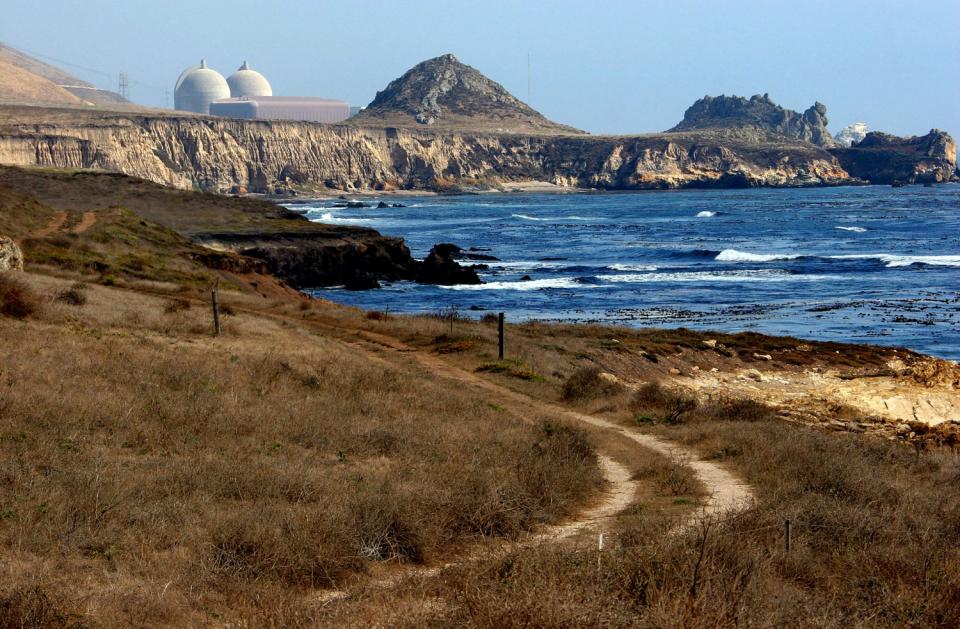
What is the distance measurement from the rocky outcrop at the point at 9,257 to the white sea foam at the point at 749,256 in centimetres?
5167

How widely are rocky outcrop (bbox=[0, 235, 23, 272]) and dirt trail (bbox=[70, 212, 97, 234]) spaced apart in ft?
54.8

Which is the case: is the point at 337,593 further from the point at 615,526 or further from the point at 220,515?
the point at 615,526

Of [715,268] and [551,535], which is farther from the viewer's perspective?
[715,268]

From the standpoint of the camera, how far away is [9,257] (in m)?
26.2

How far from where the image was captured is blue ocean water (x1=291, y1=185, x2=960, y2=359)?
137 feet

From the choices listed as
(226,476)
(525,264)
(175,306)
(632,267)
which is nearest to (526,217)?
(525,264)

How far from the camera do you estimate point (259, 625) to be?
6270 mm

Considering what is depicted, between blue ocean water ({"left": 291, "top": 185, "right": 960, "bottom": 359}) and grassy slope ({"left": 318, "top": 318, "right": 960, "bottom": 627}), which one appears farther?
blue ocean water ({"left": 291, "top": 185, "right": 960, "bottom": 359})

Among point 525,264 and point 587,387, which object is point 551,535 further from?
point 525,264

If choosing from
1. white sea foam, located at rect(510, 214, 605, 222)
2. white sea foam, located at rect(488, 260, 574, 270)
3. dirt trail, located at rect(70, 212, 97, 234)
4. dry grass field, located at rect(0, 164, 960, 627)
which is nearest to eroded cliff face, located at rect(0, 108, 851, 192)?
white sea foam, located at rect(510, 214, 605, 222)

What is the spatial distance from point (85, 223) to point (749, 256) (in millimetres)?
44854

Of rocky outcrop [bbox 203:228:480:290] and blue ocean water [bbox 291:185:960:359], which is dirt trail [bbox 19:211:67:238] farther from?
blue ocean water [bbox 291:185:960:359]

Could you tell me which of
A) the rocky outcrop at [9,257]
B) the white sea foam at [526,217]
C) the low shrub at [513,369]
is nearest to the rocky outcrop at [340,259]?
the rocky outcrop at [9,257]

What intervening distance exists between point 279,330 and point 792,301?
3024 cm
